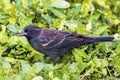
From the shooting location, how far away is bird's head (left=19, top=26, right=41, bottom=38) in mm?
5965

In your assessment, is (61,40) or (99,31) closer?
(61,40)

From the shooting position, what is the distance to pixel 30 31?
6035 millimetres

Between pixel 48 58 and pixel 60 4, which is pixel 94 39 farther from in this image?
pixel 60 4

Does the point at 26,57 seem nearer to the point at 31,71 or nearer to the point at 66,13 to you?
the point at 31,71

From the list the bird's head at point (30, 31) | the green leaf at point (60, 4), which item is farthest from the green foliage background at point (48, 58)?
the bird's head at point (30, 31)

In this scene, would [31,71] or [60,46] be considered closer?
[31,71]

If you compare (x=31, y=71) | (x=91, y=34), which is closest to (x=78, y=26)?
(x=91, y=34)

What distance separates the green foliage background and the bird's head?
10 centimetres

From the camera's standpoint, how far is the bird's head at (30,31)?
596cm

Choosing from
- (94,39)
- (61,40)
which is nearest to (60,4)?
(61,40)

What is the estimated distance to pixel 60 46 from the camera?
606 cm

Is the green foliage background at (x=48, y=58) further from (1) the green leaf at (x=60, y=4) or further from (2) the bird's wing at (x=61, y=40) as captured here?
(2) the bird's wing at (x=61, y=40)

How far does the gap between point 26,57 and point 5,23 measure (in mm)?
653

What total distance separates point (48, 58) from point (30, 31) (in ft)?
1.42
